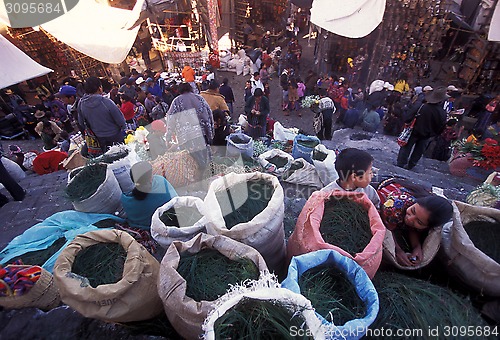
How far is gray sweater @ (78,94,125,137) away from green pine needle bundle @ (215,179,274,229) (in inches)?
95.2

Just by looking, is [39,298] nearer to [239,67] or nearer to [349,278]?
[349,278]

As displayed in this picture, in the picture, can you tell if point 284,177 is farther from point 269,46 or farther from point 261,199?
point 269,46

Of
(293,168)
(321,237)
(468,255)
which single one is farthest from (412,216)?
(293,168)

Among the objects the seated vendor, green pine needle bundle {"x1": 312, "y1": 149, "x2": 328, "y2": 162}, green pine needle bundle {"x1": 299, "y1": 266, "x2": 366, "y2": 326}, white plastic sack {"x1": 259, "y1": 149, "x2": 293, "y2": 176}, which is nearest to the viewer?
green pine needle bundle {"x1": 299, "y1": 266, "x2": 366, "y2": 326}

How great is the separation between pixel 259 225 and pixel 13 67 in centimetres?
583

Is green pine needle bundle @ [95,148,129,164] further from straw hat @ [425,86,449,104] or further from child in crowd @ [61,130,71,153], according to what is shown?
straw hat @ [425,86,449,104]

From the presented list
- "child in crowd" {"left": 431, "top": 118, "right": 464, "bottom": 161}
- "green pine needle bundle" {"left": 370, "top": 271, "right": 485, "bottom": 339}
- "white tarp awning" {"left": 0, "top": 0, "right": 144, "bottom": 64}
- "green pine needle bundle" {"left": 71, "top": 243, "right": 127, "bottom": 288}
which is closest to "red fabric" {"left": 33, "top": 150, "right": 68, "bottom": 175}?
"white tarp awning" {"left": 0, "top": 0, "right": 144, "bottom": 64}

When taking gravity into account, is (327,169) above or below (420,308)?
below

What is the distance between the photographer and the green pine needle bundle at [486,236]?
180 cm

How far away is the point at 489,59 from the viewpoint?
8328 millimetres

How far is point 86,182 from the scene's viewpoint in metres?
2.91

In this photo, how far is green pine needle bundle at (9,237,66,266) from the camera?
2.13 m

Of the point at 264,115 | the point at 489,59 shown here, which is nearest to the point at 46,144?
the point at 264,115

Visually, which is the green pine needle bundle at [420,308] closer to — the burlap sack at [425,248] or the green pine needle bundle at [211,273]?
the burlap sack at [425,248]
